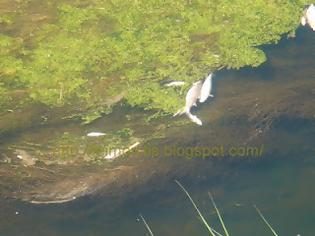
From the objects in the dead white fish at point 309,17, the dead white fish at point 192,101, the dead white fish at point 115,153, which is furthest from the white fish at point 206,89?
the dead white fish at point 309,17

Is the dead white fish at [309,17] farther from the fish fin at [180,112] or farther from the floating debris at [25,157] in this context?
the floating debris at [25,157]

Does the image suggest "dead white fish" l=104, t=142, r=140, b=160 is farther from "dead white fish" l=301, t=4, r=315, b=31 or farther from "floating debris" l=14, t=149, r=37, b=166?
"dead white fish" l=301, t=4, r=315, b=31

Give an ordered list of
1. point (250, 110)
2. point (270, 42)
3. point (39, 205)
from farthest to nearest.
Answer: point (270, 42) → point (250, 110) → point (39, 205)

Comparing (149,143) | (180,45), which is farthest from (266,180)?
(180,45)

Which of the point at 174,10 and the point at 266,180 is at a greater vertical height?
the point at 174,10

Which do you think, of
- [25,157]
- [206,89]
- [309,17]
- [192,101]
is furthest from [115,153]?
[309,17]

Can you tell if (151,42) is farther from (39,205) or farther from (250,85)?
(39,205)
